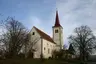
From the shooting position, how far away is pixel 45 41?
46.9 metres

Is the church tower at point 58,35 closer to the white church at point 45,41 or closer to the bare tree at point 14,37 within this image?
the white church at point 45,41

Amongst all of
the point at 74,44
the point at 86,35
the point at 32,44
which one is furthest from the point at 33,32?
the point at 86,35

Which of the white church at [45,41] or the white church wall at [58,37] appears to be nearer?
the white church at [45,41]

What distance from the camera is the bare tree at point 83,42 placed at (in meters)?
45.6

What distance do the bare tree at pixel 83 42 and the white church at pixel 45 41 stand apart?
859 cm

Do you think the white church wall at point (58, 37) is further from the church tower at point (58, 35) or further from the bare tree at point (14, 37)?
the bare tree at point (14, 37)

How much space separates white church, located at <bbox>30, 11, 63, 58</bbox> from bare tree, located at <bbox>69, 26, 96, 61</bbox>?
859 cm

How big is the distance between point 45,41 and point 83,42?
13.2 m

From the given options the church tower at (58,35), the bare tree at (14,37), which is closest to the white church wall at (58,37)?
the church tower at (58,35)

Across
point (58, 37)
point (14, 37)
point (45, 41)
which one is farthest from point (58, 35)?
point (14, 37)

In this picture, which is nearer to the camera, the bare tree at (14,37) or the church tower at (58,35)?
the bare tree at (14,37)

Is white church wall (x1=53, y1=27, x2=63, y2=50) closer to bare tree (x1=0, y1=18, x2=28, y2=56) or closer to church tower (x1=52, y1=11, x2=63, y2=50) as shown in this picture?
church tower (x1=52, y1=11, x2=63, y2=50)

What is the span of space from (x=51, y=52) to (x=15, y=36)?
2075 centimetres

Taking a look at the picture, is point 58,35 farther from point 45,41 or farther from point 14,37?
point 14,37
